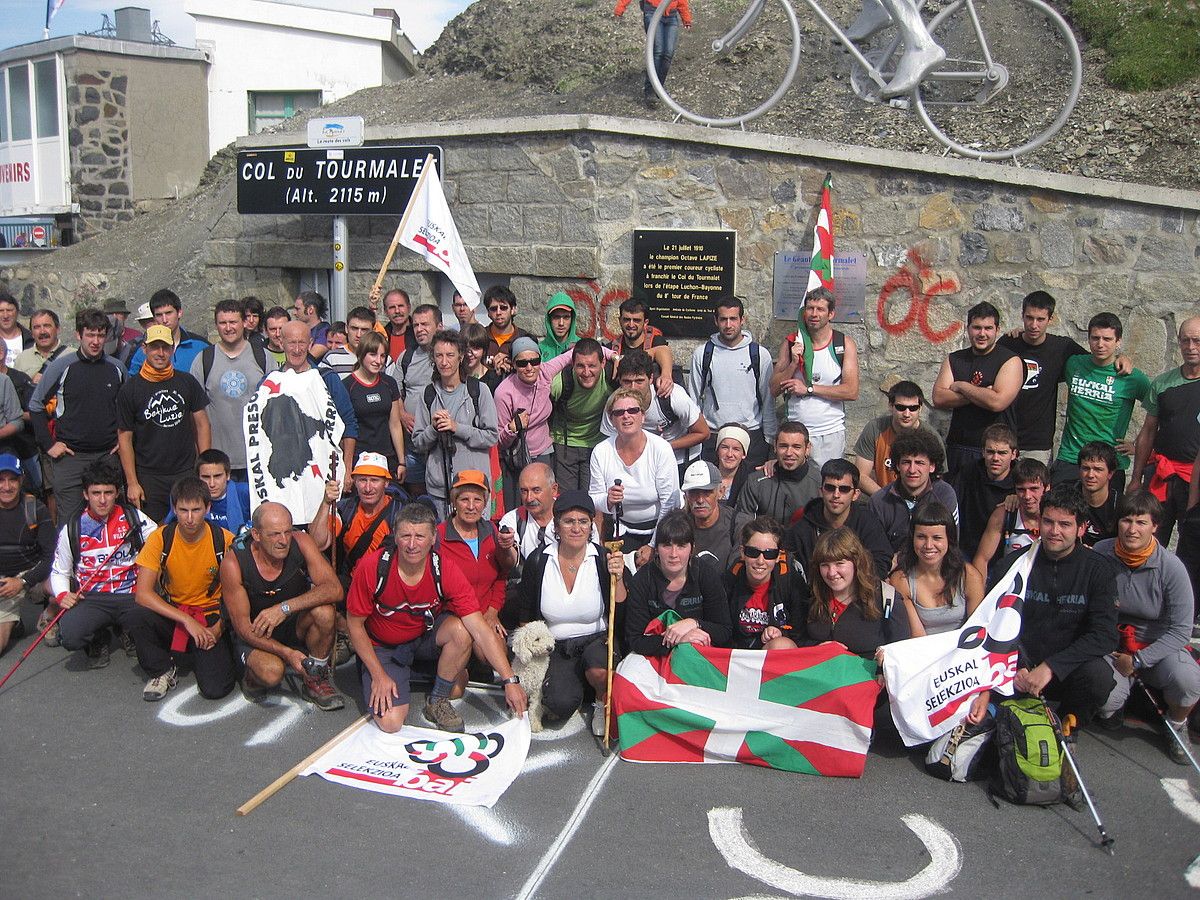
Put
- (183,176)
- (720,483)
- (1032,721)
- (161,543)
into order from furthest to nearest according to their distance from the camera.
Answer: (183,176), (720,483), (161,543), (1032,721)

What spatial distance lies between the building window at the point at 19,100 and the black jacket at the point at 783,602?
66.0 feet

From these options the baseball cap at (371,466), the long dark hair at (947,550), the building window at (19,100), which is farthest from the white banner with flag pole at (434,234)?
the building window at (19,100)

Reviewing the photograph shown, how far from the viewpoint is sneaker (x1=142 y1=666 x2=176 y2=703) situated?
5.97 m

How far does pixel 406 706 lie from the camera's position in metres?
5.59

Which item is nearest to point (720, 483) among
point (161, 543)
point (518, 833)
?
point (518, 833)

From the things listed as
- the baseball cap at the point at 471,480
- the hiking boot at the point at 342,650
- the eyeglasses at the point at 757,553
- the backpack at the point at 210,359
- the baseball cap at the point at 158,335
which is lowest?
the hiking boot at the point at 342,650

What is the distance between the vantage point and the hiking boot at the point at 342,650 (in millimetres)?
6527

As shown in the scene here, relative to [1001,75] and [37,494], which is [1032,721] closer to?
[1001,75]

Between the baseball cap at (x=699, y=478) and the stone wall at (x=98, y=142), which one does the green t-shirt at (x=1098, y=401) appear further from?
the stone wall at (x=98, y=142)

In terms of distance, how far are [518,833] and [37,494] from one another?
16.8ft

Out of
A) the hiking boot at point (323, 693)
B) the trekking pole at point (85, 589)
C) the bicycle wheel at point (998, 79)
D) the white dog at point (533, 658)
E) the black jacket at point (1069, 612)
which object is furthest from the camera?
the bicycle wheel at point (998, 79)

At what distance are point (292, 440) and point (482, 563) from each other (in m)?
1.70

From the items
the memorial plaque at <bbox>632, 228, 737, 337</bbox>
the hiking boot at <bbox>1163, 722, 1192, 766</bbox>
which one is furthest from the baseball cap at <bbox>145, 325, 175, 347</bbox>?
the hiking boot at <bbox>1163, 722, 1192, 766</bbox>

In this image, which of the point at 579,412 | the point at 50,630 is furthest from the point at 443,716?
the point at 50,630
